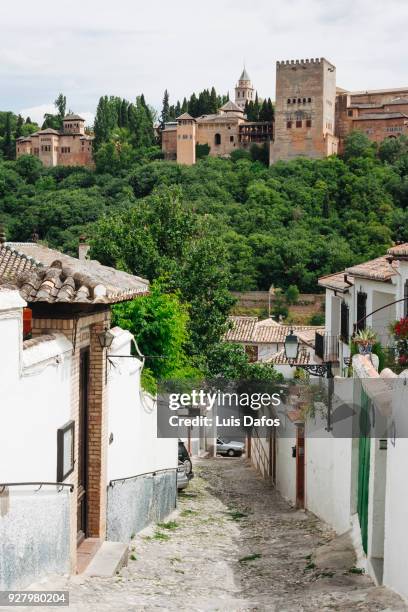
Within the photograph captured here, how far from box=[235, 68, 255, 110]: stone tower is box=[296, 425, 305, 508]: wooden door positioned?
12130cm

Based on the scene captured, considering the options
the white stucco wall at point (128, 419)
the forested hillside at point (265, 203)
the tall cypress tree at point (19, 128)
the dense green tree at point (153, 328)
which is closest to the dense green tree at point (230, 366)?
the dense green tree at point (153, 328)

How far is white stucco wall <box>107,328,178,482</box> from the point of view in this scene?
31.8 feet

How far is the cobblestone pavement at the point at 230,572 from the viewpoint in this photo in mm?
6973

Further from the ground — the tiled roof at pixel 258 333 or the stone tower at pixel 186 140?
the stone tower at pixel 186 140

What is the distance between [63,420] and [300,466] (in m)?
7.06

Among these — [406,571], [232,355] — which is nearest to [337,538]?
[406,571]

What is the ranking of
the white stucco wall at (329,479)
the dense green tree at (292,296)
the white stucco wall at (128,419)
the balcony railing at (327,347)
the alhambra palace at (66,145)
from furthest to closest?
the alhambra palace at (66,145) < the dense green tree at (292,296) < the balcony railing at (327,347) < the white stucco wall at (329,479) < the white stucco wall at (128,419)

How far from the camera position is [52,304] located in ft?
24.4

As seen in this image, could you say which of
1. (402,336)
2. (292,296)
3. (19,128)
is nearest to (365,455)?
(402,336)

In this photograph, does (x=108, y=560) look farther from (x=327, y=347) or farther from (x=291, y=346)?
(x=327, y=347)

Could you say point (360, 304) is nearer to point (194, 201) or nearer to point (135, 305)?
point (135, 305)

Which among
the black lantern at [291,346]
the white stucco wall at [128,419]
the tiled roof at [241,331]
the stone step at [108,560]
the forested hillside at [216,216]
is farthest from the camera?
the tiled roof at [241,331]

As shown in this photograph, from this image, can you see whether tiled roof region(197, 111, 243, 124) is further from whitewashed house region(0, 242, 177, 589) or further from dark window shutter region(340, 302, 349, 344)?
whitewashed house region(0, 242, 177, 589)

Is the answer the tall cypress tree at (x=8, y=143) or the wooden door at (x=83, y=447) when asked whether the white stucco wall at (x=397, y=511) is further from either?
the tall cypress tree at (x=8, y=143)
